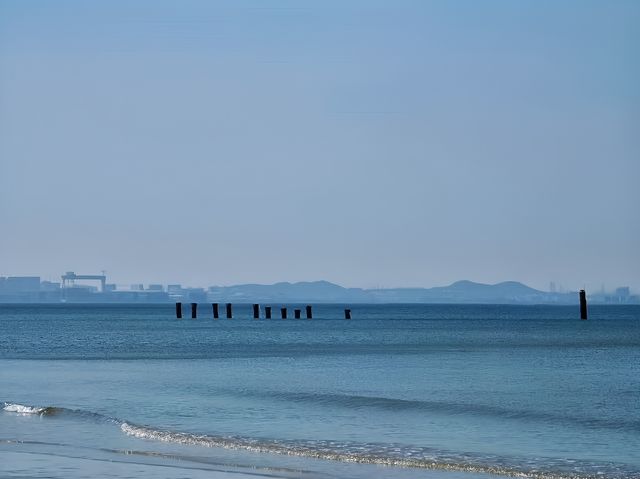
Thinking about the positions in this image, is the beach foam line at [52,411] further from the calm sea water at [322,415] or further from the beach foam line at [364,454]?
the beach foam line at [364,454]

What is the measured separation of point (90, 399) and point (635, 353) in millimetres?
34034

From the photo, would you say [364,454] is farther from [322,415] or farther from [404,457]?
[322,415]

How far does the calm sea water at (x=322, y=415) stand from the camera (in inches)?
774

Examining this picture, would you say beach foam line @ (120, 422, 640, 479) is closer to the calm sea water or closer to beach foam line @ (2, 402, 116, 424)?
the calm sea water

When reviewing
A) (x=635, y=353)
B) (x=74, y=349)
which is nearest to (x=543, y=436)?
(x=635, y=353)

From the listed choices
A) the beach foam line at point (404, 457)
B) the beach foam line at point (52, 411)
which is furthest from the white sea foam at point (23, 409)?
the beach foam line at point (404, 457)

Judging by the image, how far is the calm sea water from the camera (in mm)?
19656

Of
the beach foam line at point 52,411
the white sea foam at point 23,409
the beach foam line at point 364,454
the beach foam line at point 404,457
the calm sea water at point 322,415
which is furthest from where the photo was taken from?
the white sea foam at point 23,409

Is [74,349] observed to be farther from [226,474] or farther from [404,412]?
[226,474]

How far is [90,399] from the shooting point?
31.2m

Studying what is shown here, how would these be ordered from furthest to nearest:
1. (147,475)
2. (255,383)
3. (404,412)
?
1. (255,383)
2. (404,412)
3. (147,475)

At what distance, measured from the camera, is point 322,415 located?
27.5 meters

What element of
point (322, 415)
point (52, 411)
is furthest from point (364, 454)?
point (52, 411)

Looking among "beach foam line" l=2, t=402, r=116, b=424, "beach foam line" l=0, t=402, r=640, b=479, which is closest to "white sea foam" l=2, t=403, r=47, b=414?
"beach foam line" l=2, t=402, r=116, b=424
